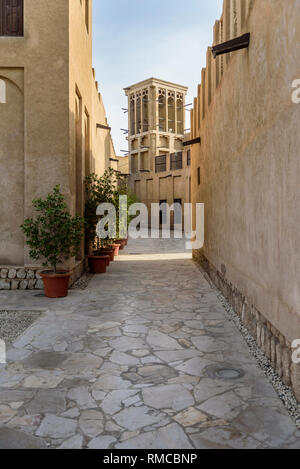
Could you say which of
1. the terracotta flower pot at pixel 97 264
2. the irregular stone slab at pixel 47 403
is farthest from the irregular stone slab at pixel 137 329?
the terracotta flower pot at pixel 97 264

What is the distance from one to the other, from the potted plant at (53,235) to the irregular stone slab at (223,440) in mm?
4878

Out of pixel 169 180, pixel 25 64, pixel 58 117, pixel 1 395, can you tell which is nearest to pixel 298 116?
pixel 1 395

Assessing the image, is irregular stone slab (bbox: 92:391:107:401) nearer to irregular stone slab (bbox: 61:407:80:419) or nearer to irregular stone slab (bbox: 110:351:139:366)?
irregular stone slab (bbox: 61:407:80:419)

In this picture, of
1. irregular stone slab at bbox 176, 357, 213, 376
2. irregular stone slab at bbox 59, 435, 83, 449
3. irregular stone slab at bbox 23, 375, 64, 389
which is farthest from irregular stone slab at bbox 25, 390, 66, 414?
irregular stone slab at bbox 176, 357, 213, 376

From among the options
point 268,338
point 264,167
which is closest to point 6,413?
point 268,338

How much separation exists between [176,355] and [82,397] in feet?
4.35

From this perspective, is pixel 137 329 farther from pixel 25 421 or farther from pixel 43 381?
pixel 25 421

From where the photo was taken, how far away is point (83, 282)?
877 centimetres

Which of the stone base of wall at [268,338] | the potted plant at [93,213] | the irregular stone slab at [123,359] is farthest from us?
the potted plant at [93,213]

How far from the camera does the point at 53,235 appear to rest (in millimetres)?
7391

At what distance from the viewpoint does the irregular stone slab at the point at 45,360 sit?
394cm

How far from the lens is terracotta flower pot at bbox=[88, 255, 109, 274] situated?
33.3 ft

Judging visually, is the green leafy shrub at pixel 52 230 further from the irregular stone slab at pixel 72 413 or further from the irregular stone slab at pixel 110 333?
the irregular stone slab at pixel 72 413

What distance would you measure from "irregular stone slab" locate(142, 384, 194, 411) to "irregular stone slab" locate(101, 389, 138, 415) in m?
0.15
